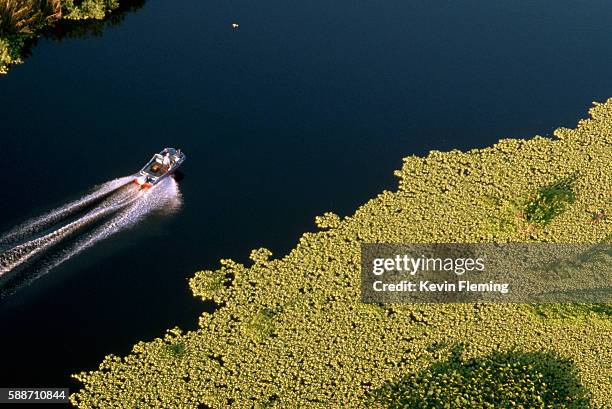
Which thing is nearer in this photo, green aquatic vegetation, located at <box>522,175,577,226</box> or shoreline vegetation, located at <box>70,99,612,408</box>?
shoreline vegetation, located at <box>70,99,612,408</box>

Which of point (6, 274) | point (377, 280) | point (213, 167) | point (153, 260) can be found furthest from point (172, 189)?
point (377, 280)

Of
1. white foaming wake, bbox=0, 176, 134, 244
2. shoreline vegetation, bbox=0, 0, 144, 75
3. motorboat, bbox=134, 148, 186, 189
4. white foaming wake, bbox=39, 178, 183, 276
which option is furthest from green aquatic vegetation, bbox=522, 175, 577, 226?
shoreline vegetation, bbox=0, 0, 144, 75

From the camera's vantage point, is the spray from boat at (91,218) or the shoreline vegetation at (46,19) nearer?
the spray from boat at (91,218)

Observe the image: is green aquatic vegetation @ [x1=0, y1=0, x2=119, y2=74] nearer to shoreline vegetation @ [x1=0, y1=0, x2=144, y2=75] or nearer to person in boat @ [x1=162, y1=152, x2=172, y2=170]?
shoreline vegetation @ [x1=0, y1=0, x2=144, y2=75]

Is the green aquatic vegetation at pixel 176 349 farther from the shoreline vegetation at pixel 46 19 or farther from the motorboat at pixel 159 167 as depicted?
the shoreline vegetation at pixel 46 19

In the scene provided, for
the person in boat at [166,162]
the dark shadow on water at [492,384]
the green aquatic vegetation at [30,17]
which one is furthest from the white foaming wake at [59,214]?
the dark shadow on water at [492,384]
